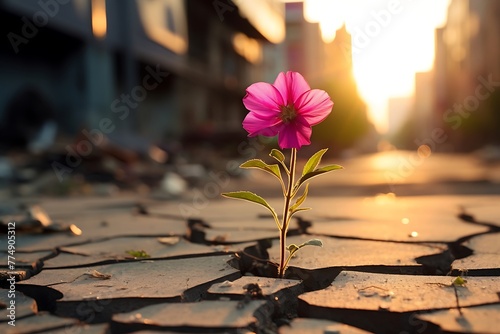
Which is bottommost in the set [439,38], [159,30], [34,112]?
[34,112]

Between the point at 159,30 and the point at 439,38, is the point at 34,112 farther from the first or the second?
the point at 439,38

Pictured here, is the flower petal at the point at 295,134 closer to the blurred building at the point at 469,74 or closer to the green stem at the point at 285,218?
the green stem at the point at 285,218

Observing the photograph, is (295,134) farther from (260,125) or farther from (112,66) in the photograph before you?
(112,66)

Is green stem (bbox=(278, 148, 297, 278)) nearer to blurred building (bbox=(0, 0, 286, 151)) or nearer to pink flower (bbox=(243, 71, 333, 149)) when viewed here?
pink flower (bbox=(243, 71, 333, 149))

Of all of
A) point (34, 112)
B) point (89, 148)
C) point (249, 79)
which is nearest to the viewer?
point (89, 148)

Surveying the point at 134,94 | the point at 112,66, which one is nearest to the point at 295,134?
the point at 112,66

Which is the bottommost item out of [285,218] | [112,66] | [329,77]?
[285,218]

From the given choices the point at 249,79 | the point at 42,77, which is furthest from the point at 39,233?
the point at 249,79

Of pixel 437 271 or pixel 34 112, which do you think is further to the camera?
pixel 34 112
